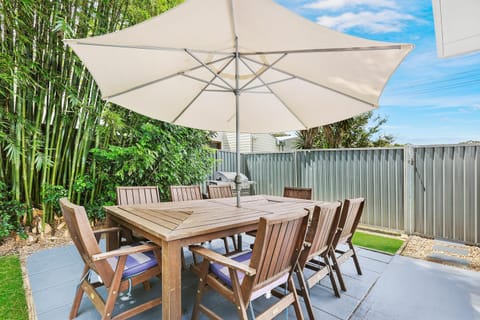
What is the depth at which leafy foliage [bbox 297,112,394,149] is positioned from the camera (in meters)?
9.28

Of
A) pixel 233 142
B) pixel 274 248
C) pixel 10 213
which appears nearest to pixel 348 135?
pixel 233 142

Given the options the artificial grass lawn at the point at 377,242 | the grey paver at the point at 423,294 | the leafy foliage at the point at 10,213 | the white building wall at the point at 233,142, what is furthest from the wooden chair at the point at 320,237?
the white building wall at the point at 233,142

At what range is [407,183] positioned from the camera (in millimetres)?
4285

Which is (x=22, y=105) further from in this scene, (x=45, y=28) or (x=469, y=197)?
(x=469, y=197)

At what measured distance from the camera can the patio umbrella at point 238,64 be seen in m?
1.97

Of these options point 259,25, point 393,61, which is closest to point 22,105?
point 259,25

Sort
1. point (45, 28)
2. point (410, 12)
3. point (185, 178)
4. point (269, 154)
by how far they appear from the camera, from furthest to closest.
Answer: point (410, 12) < point (269, 154) < point (185, 178) < point (45, 28)

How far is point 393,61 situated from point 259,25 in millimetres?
1264

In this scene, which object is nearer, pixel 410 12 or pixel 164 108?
pixel 164 108

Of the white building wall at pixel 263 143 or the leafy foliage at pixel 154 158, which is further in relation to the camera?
the white building wall at pixel 263 143

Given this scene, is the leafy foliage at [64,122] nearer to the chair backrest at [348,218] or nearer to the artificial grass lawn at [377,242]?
the chair backrest at [348,218]

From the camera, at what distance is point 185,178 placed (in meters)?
4.98

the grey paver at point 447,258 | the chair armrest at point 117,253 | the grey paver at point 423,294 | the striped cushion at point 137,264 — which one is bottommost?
the grey paver at point 447,258

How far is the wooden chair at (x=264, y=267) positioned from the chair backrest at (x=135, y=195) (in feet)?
5.26
